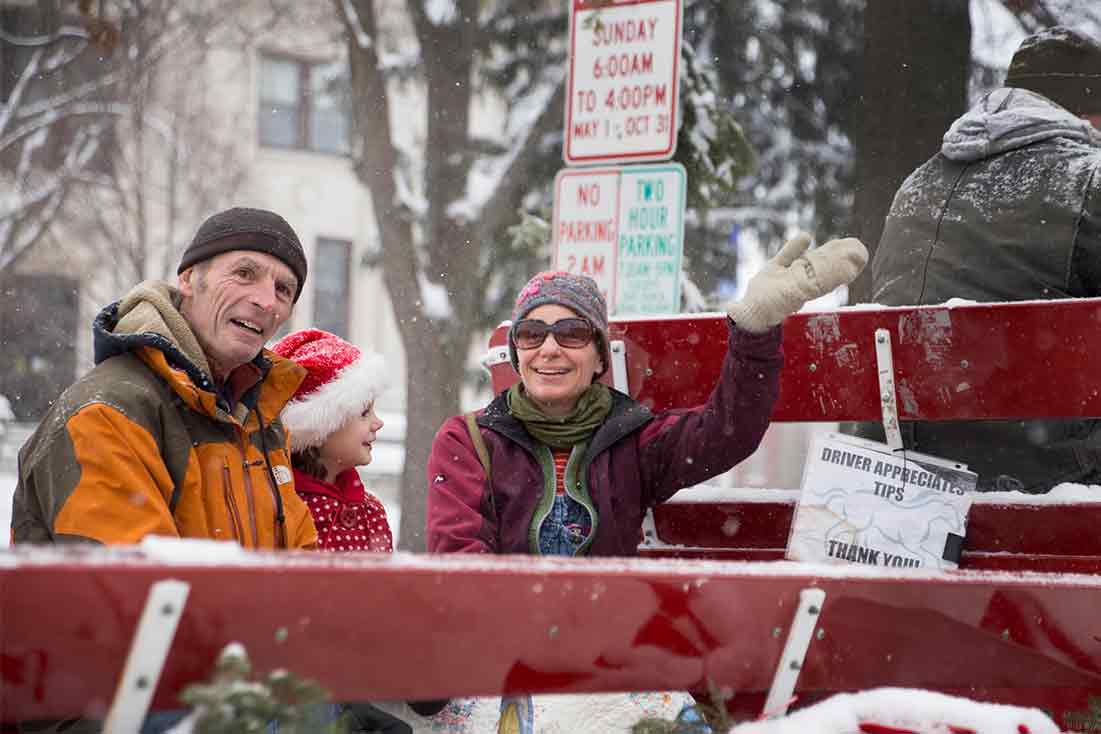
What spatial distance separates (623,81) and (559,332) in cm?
302

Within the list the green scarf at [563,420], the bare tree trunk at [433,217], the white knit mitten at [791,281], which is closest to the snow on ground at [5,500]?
the bare tree trunk at [433,217]

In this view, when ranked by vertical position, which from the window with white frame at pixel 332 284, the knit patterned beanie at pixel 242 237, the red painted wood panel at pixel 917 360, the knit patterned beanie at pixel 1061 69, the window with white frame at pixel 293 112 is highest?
the window with white frame at pixel 293 112

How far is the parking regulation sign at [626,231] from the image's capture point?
21.1 ft

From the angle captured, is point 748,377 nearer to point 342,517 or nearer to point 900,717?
point 342,517

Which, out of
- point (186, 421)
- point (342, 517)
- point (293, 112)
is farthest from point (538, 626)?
point (293, 112)

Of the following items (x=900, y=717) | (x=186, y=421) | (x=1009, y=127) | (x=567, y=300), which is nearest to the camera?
(x=900, y=717)

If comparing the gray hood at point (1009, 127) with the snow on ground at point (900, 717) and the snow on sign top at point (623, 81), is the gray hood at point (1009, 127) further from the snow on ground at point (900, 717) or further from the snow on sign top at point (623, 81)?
the snow on ground at point (900, 717)

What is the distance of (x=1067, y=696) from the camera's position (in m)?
2.59

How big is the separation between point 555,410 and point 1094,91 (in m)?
2.42

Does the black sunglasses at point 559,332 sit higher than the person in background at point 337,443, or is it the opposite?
the black sunglasses at point 559,332

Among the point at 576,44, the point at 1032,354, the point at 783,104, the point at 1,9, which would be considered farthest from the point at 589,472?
the point at 1,9

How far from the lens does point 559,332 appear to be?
3.79 metres

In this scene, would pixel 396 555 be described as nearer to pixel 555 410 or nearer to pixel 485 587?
pixel 485 587

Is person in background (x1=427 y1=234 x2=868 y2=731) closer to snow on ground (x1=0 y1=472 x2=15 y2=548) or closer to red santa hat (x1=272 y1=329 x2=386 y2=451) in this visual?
red santa hat (x1=272 y1=329 x2=386 y2=451)
